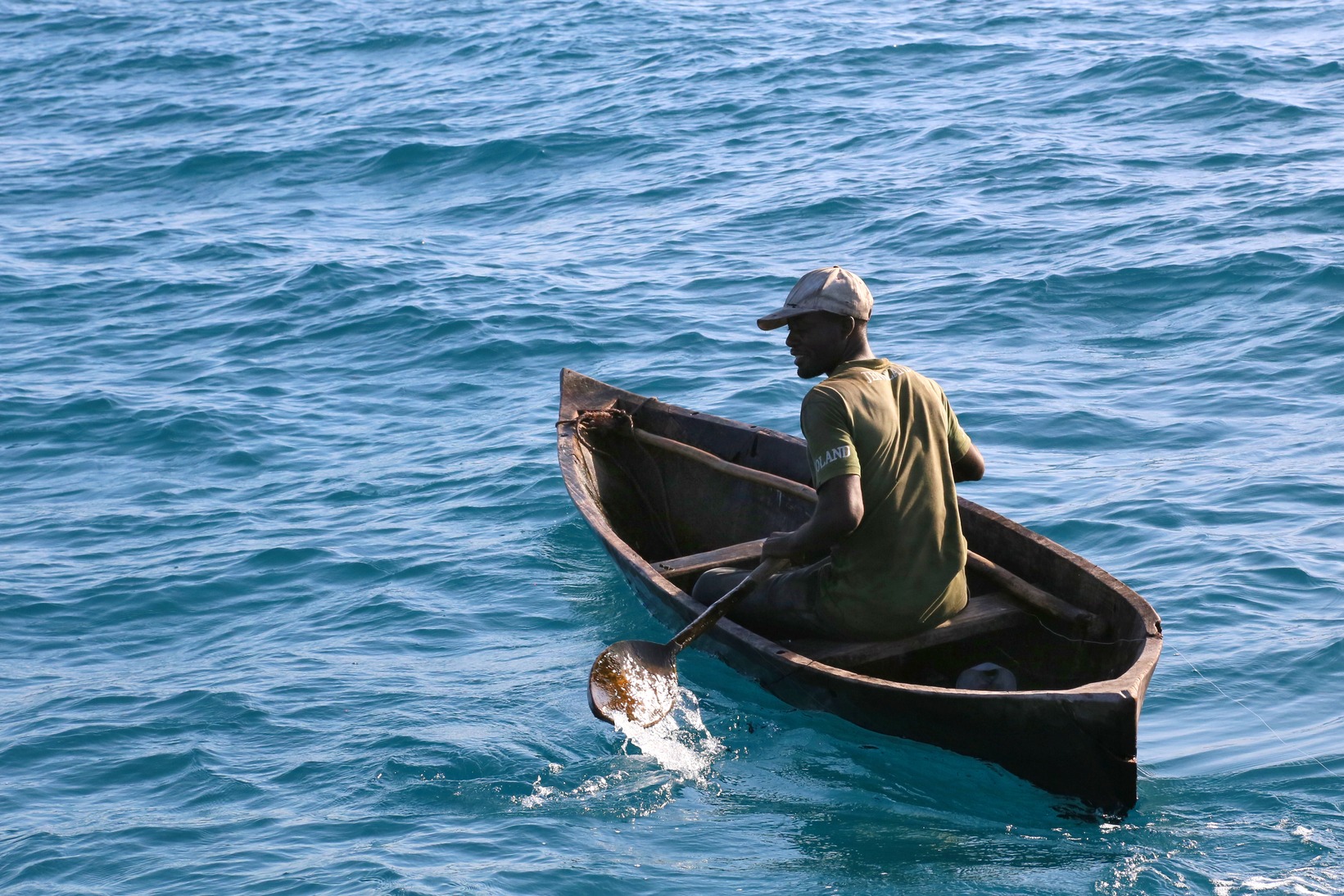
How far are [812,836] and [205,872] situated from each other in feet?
7.72

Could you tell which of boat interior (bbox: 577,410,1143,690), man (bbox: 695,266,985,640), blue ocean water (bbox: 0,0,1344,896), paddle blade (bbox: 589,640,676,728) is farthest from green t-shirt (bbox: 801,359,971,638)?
paddle blade (bbox: 589,640,676,728)

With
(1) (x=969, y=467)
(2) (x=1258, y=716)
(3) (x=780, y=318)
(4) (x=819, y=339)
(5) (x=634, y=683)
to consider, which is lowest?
(2) (x=1258, y=716)

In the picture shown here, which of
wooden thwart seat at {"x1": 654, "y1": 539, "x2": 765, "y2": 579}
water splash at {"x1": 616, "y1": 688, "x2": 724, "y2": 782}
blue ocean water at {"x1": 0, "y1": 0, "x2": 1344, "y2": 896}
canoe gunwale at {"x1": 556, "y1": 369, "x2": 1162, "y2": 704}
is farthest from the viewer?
wooden thwart seat at {"x1": 654, "y1": 539, "x2": 765, "y2": 579}

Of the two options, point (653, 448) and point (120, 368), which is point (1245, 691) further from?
point (120, 368)

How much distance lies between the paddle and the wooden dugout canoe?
149 millimetres

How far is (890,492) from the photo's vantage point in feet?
17.9

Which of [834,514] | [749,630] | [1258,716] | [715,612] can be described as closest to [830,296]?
[834,514]

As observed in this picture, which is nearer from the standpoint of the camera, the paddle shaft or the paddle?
the paddle

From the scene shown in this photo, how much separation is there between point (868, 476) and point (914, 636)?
90 centimetres

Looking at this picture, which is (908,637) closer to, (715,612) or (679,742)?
(715,612)

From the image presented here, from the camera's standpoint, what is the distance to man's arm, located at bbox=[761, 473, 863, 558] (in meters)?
5.28

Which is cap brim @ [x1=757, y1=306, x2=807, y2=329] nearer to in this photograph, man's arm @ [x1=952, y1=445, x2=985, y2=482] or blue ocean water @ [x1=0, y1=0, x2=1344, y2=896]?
man's arm @ [x1=952, y1=445, x2=985, y2=482]

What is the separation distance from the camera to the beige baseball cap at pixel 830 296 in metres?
5.34

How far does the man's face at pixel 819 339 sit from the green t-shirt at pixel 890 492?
0.07 m
